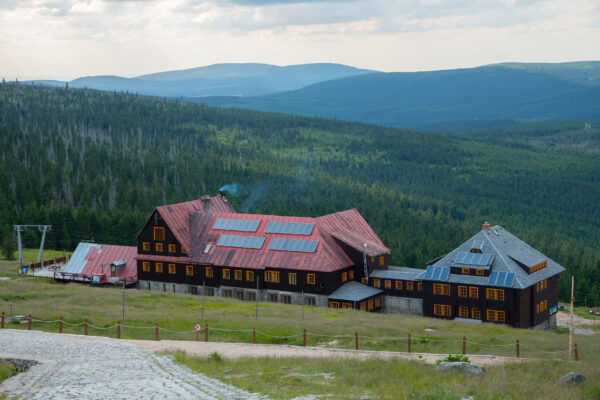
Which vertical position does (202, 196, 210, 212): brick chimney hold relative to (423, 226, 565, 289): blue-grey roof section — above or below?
above

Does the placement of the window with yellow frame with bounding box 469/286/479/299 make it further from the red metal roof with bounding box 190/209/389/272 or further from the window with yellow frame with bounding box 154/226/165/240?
the window with yellow frame with bounding box 154/226/165/240

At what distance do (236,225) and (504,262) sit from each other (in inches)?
1214

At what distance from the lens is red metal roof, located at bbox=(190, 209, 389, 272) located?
73875 millimetres

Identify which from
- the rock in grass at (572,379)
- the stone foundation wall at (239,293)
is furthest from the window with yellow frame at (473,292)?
the rock in grass at (572,379)

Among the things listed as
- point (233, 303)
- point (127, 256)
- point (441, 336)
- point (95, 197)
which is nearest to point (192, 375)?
point (441, 336)

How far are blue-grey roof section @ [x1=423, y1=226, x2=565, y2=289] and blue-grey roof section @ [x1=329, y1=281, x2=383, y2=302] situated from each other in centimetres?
640

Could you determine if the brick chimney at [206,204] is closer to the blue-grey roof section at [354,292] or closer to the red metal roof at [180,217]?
the red metal roof at [180,217]

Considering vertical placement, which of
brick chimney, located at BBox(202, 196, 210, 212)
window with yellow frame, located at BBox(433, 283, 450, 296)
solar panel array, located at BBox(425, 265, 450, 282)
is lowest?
window with yellow frame, located at BBox(433, 283, 450, 296)

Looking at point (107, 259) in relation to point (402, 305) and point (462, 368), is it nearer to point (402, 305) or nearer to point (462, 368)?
point (402, 305)

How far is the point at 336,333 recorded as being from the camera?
46.4 m

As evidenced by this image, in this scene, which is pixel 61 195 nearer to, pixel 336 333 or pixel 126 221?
pixel 126 221

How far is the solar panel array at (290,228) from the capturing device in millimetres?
76562

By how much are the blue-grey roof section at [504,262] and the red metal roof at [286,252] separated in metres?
10.6

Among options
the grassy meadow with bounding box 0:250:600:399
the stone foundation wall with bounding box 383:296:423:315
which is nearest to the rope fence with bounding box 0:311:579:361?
the grassy meadow with bounding box 0:250:600:399
